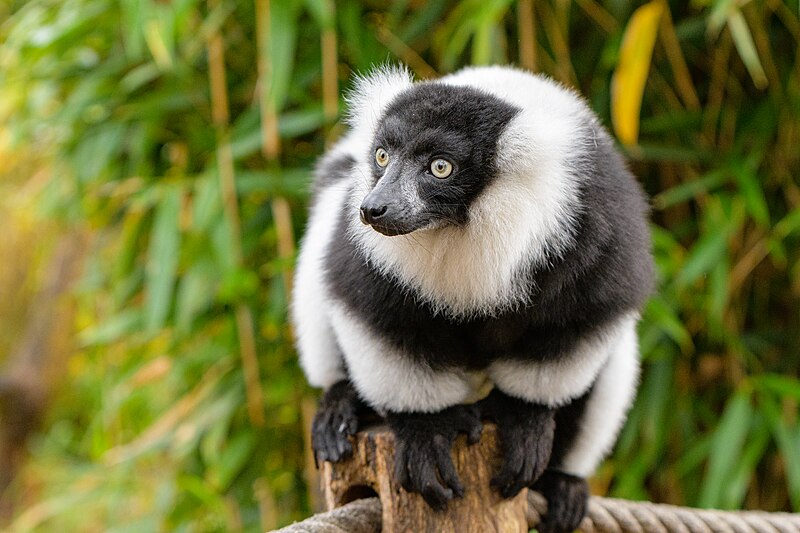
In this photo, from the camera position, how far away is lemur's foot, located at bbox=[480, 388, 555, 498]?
5.19ft

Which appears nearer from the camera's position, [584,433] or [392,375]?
[392,375]

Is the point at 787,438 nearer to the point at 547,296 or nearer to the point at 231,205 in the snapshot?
the point at 547,296

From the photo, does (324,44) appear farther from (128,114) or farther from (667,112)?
(667,112)

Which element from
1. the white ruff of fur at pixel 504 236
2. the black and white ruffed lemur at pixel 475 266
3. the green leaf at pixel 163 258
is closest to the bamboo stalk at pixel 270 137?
the green leaf at pixel 163 258

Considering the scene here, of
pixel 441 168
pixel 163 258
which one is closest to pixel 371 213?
pixel 441 168

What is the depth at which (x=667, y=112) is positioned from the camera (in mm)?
3023

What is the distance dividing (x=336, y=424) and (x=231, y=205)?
3.95ft

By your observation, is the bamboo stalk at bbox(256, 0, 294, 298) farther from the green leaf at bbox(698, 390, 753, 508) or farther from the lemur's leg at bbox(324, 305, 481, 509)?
the green leaf at bbox(698, 390, 753, 508)

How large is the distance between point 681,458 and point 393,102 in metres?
1.86

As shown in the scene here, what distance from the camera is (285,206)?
9.14ft

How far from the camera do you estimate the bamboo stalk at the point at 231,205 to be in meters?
2.75

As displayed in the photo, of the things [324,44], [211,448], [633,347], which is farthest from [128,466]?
[633,347]

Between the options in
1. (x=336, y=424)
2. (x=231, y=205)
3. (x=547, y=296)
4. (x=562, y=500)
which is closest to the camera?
(x=547, y=296)

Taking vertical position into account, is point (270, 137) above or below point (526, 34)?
below
